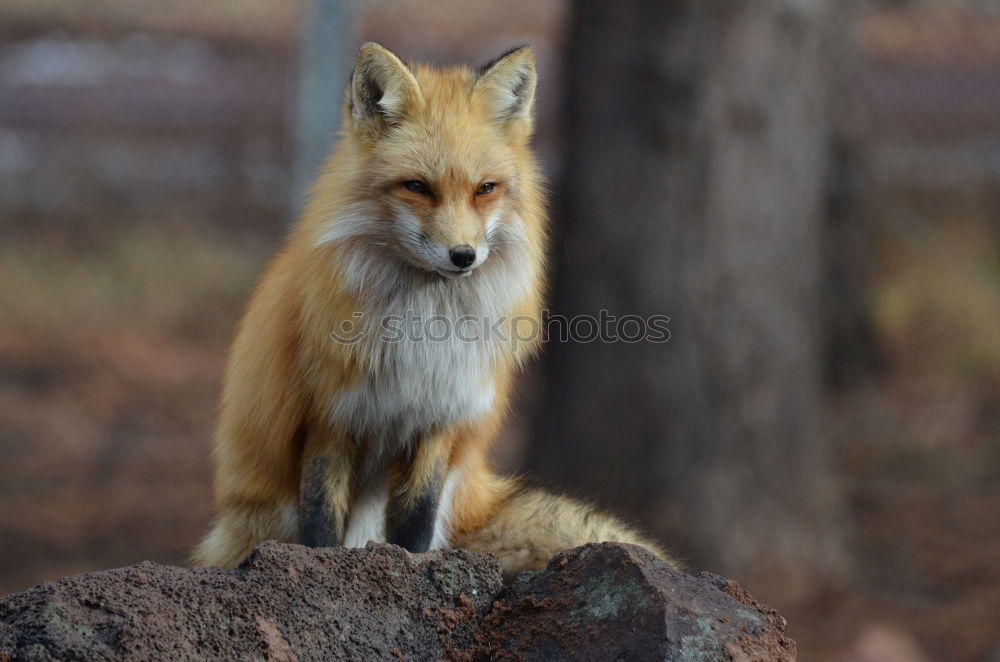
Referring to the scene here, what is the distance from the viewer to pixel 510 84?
3945 mm

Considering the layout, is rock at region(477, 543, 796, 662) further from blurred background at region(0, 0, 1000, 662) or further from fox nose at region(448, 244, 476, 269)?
blurred background at region(0, 0, 1000, 662)

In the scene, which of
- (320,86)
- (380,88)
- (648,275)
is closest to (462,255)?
(380,88)

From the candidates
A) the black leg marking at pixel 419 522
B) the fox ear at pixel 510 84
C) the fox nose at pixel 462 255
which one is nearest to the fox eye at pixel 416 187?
the fox nose at pixel 462 255

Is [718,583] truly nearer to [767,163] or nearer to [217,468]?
[217,468]

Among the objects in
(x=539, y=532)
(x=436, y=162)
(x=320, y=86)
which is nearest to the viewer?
(x=436, y=162)

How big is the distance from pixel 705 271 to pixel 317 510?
12.3 feet

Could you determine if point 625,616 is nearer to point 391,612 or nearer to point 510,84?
point 391,612

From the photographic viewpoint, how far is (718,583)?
325 centimetres

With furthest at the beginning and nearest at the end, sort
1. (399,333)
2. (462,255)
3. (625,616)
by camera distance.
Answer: (399,333) < (462,255) < (625,616)

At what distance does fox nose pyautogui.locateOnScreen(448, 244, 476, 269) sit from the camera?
11.7ft

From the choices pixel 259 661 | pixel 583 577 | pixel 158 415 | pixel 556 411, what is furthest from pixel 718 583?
pixel 158 415

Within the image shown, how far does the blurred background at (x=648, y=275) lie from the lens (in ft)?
23.1

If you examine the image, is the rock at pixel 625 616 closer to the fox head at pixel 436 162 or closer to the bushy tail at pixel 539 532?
the bushy tail at pixel 539 532

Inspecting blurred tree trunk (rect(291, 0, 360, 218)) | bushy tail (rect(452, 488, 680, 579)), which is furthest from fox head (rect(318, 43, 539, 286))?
blurred tree trunk (rect(291, 0, 360, 218))
